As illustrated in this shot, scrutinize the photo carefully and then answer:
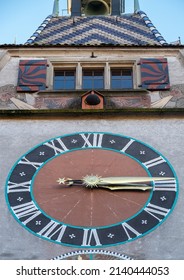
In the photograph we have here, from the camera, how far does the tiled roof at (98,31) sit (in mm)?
12609

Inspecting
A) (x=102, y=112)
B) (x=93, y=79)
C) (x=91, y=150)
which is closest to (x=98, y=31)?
(x=93, y=79)

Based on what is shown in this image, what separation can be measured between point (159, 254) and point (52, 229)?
41.0 inches

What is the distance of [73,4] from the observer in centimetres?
1627

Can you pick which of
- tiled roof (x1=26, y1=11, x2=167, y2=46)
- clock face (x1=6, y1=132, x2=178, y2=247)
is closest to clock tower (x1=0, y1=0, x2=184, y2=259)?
clock face (x1=6, y1=132, x2=178, y2=247)

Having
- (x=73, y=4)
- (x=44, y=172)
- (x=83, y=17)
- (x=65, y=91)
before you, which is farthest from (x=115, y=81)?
(x=73, y=4)

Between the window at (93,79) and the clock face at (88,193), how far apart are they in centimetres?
133

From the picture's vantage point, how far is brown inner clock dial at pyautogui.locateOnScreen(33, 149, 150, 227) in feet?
27.3

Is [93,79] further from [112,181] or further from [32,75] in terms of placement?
[112,181]

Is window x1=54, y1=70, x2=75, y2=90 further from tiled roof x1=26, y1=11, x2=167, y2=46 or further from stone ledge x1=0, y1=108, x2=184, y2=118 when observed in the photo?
tiled roof x1=26, y1=11, x2=167, y2=46

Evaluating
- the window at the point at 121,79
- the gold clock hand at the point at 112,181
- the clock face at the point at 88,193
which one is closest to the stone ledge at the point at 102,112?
the clock face at the point at 88,193

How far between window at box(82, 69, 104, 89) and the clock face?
133cm

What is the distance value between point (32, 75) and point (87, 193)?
8.06 ft

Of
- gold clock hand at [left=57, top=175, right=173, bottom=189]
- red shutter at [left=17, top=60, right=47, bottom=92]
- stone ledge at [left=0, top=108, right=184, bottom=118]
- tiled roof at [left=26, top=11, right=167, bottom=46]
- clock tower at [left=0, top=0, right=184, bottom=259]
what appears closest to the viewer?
clock tower at [left=0, top=0, right=184, bottom=259]

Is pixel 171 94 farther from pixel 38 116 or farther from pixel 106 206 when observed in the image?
pixel 106 206
